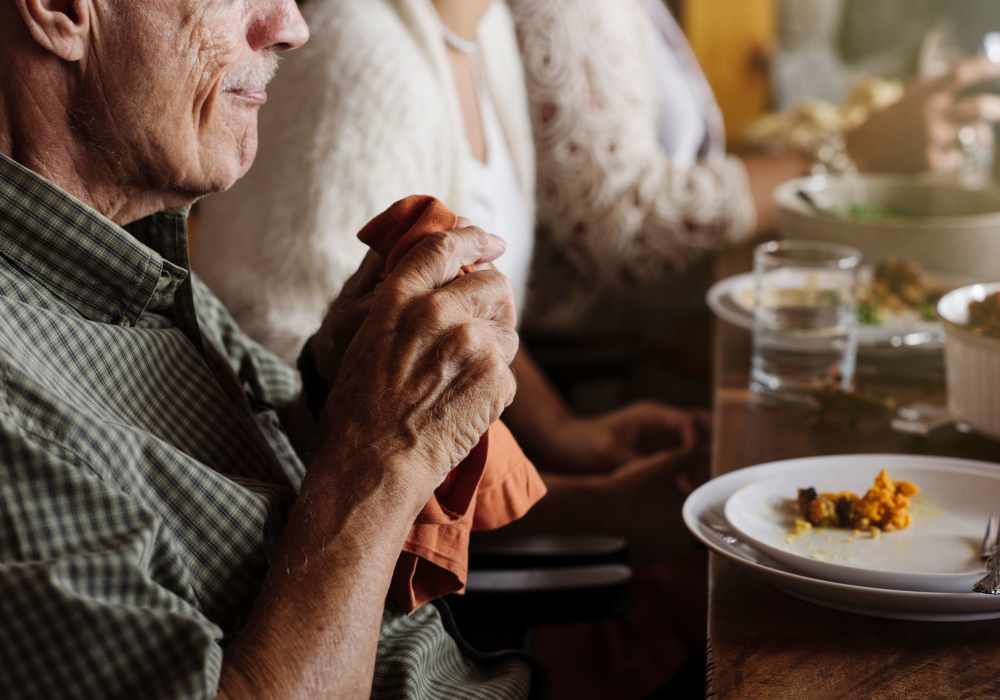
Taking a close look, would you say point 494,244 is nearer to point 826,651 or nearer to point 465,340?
point 465,340

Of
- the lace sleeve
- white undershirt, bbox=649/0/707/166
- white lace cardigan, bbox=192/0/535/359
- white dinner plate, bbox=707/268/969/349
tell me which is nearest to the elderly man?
white lace cardigan, bbox=192/0/535/359

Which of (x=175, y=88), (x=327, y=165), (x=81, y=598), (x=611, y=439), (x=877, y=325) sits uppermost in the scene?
(x=175, y=88)

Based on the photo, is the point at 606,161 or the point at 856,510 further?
the point at 606,161

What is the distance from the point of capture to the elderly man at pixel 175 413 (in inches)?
30.0

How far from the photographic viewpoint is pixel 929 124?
227 centimetres

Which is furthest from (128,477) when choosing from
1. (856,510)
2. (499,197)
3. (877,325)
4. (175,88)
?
(499,197)

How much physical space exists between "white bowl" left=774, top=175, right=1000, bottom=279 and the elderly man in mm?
922

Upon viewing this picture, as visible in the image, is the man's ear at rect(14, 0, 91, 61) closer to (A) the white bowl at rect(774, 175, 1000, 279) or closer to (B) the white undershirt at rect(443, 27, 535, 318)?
(B) the white undershirt at rect(443, 27, 535, 318)

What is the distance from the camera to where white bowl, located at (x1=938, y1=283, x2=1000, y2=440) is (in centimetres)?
115

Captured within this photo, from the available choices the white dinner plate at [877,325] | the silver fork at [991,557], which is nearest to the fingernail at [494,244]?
the silver fork at [991,557]

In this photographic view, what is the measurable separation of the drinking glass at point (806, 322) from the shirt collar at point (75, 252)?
72 centimetres

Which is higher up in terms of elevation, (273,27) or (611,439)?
(273,27)

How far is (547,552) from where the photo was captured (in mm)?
1211

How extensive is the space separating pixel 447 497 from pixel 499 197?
38.8 inches
